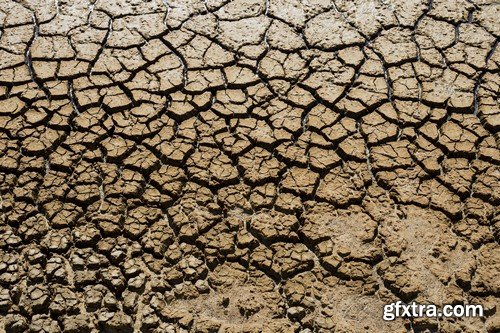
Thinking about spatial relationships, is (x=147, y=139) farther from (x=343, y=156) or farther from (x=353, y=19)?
(x=353, y=19)

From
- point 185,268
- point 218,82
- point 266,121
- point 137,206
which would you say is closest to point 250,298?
point 185,268

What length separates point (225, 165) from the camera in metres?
3.92

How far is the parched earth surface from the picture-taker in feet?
11.4

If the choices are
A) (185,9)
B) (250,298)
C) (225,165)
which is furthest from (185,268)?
(185,9)

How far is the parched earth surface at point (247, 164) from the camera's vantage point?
3.49 metres

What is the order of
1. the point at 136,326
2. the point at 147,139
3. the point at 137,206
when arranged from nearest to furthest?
the point at 136,326 < the point at 137,206 < the point at 147,139

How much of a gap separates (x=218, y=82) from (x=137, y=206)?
3.00 ft

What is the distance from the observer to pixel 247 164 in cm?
392

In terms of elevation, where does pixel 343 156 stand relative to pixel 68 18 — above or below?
below

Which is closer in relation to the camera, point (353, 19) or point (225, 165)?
point (225, 165)

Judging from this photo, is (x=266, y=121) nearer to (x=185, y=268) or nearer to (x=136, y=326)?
(x=185, y=268)

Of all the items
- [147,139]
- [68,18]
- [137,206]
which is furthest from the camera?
[68,18]

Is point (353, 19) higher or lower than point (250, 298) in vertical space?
higher

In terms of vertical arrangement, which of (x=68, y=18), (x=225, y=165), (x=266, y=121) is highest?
(x=68, y=18)
